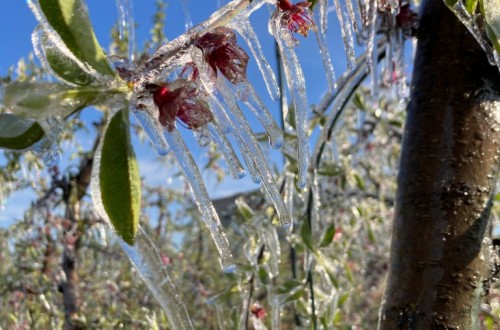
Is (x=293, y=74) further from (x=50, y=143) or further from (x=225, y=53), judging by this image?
(x=50, y=143)

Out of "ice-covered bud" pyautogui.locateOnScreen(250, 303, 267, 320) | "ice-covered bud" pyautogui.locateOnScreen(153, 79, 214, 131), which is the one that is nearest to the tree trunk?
"ice-covered bud" pyautogui.locateOnScreen(153, 79, 214, 131)

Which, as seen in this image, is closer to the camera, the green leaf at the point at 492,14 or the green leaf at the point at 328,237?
the green leaf at the point at 492,14

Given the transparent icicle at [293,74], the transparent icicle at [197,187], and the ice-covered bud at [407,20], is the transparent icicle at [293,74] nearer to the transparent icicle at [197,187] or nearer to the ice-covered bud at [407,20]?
the transparent icicle at [197,187]

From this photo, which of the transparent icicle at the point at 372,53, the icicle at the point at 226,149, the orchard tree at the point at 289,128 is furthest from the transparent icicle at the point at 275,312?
the icicle at the point at 226,149

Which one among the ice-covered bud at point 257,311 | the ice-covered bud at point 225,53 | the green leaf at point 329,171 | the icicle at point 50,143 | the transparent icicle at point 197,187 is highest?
the ice-covered bud at point 225,53

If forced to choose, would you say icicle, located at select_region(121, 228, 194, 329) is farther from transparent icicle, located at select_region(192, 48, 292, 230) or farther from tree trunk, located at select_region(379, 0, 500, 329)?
tree trunk, located at select_region(379, 0, 500, 329)

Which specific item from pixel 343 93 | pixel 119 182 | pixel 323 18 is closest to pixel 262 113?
pixel 119 182
